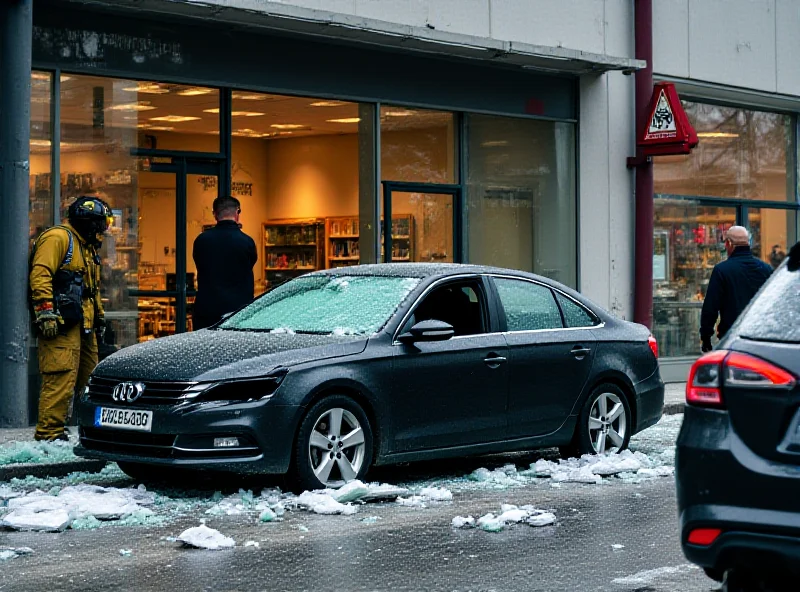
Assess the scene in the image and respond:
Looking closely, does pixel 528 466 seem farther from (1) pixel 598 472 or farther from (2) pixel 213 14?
(2) pixel 213 14

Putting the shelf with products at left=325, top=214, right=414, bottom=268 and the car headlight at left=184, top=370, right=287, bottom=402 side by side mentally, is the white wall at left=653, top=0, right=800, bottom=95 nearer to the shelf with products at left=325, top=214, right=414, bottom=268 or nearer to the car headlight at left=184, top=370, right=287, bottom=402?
the shelf with products at left=325, top=214, right=414, bottom=268

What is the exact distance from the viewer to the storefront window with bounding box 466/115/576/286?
17.8 metres

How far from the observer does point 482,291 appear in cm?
1054

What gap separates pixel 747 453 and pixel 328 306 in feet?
17.9

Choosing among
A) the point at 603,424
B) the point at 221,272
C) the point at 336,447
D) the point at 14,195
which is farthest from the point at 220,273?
the point at 336,447

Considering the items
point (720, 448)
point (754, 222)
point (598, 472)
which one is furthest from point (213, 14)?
point (754, 222)

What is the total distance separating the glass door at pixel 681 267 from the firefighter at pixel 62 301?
1030 cm

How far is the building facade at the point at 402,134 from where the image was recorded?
14086 mm

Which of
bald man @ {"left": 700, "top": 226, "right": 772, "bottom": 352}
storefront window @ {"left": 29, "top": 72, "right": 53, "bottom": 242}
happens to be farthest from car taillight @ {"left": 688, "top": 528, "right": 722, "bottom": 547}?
storefront window @ {"left": 29, "top": 72, "right": 53, "bottom": 242}

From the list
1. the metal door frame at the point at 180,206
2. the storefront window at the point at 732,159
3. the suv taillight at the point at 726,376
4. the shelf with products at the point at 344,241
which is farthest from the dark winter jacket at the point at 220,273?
the storefront window at the point at 732,159

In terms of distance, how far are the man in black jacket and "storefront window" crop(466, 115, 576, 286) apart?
A: 5.60 meters

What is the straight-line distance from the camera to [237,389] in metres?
8.90

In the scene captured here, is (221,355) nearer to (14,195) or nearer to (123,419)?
(123,419)

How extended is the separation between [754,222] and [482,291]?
1302 cm
